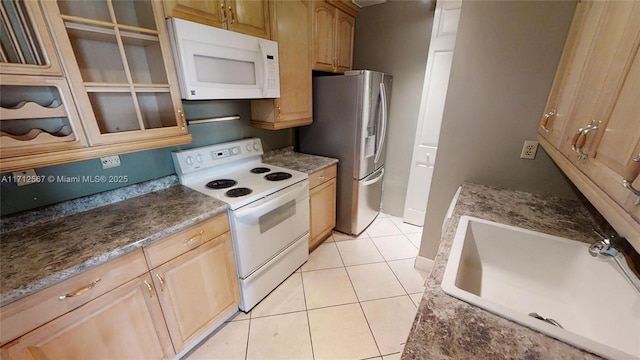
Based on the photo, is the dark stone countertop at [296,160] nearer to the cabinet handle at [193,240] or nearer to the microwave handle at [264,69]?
the microwave handle at [264,69]

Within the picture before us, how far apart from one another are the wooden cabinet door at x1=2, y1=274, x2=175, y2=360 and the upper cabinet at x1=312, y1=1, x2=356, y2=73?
206cm

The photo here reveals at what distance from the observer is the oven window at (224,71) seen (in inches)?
55.5

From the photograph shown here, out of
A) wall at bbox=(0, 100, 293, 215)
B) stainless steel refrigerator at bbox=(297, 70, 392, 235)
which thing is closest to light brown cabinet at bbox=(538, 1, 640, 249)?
stainless steel refrigerator at bbox=(297, 70, 392, 235)

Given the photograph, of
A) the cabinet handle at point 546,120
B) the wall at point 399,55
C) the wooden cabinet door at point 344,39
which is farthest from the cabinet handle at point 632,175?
the wooden cabinet door at point 344,39

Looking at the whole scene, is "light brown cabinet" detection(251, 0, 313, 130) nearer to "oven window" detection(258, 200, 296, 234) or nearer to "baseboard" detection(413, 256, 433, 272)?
"oven window" detection(258, 200, 296, 234)

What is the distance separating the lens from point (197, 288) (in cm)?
139

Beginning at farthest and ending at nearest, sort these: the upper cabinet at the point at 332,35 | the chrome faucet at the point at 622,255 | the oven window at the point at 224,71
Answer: the upper cabinet at the point at 332,35
the oven window at the point at 224,71
the chrome faucet at the point at 622,255

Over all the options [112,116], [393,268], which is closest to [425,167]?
[393,268]

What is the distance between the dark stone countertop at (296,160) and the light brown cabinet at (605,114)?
154 cm

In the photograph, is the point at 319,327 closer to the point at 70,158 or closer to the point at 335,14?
the point at 70,158

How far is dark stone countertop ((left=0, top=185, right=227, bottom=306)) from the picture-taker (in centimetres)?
88

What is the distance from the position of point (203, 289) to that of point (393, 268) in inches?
62.3

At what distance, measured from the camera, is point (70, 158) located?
41.6 inches

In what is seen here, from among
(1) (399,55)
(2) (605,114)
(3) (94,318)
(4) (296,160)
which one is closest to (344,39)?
(1) (399,55)
